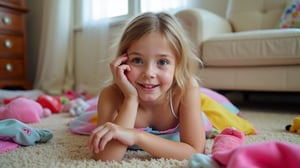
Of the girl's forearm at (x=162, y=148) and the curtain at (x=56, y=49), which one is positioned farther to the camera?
the curtain at (x=56, y=49)

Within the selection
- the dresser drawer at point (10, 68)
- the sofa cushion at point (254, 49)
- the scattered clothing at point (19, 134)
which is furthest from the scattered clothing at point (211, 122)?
the dresser drawer at point (10, 68)

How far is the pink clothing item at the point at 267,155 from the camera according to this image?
405mm

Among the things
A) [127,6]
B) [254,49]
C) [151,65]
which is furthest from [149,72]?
[127,6]

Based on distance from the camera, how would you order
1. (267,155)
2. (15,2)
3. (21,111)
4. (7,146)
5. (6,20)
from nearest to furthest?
(267,155)
(7,146)
(21,111)
(6,20)
(15,2)

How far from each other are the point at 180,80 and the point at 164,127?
0.44 ft

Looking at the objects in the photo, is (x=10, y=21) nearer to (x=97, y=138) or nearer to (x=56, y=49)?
(x=56, y=49)

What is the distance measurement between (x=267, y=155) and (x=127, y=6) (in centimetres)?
200

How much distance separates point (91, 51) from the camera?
96.9 inches

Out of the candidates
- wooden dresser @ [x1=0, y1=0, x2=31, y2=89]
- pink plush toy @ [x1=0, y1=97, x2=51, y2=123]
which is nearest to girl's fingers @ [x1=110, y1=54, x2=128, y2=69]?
pink plush toy @ [x1=0, y1=97, x2=51, y2=123]

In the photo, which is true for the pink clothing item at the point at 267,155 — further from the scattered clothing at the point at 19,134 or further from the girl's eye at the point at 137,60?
the scattered clothing at the point at 19,134

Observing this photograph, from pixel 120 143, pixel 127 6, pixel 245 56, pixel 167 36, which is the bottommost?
pixel 120 143

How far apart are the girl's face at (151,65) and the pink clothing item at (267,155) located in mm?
238

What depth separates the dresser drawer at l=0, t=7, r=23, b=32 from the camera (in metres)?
2.21

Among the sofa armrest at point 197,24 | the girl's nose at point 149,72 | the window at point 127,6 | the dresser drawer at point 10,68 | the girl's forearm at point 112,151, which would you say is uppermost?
the window at point 127,6
